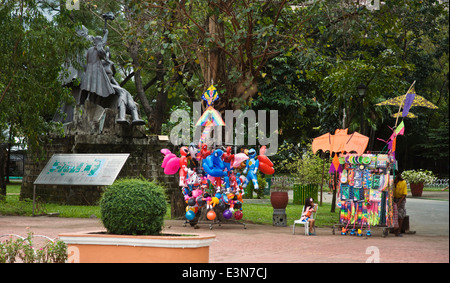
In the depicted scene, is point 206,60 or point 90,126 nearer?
point 206,60

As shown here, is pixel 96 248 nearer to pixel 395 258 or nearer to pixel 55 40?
pixel 395 258

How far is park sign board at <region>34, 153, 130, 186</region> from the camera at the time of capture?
18344 mm

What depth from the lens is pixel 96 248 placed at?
7418mm

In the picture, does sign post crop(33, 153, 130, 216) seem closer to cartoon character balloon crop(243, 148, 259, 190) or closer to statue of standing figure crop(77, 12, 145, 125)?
statue of standing figure crop(77, 12, 145, 125)

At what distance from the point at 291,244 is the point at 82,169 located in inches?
359

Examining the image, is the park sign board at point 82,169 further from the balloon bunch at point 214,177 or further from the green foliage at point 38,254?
the green foliage at point 38,254

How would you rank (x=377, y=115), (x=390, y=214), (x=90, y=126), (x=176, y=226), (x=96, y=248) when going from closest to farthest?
(x=96, y=248) < (x=390, y=214) < (x=176, y=226) < (x=90, y=126) < (x=377, y=115)

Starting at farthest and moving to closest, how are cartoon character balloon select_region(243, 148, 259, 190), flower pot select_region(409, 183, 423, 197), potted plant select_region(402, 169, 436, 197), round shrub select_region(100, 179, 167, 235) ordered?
flower pot select_region(409, 183, 423, 197) < potted plant select_region(402, 169, 436, 197) < cartoon character balloon select_region(243, 148, 259, 190) < round shrub select_region(100, 179, 167, 235)

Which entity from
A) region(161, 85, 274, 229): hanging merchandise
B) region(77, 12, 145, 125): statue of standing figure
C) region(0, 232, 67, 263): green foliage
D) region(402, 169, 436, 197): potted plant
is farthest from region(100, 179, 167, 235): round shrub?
region(402, 169, 436, 197): potted plant

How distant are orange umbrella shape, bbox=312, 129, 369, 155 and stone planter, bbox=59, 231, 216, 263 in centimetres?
778

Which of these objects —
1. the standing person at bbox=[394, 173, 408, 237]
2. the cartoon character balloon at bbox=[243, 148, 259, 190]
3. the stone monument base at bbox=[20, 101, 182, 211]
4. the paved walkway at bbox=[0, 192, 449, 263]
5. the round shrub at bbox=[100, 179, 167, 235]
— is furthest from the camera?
the stone monument base at bbox=[20, 101, 182, 211]

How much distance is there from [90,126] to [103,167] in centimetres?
560

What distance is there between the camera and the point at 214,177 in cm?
1461
